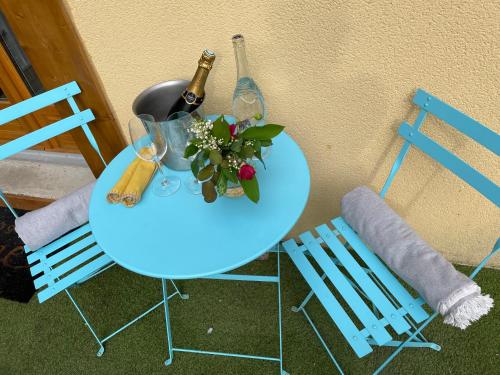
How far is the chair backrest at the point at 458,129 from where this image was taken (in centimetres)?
110

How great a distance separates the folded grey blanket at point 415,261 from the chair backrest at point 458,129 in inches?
10.5

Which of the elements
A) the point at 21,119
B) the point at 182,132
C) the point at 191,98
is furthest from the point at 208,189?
the point at 21,119

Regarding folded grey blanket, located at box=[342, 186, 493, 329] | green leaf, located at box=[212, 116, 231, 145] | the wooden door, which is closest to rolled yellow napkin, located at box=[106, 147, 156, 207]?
green leaf, located at box=[212, 116, 231, 145]

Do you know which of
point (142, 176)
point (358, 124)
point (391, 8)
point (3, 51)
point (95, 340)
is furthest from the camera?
point (3, 51)

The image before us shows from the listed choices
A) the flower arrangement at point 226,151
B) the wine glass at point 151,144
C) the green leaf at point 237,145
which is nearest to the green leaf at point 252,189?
the flower arrangement at point 226,151

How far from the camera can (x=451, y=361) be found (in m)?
1.59

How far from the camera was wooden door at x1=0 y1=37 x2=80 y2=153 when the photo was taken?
6.88 ft

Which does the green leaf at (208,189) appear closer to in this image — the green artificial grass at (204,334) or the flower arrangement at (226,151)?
the flower arrangement at (226,151)

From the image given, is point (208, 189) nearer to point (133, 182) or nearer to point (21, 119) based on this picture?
point (133, 182)

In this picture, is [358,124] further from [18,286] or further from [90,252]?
[18,286]

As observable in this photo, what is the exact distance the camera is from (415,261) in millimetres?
Result: 1208

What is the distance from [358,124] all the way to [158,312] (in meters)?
1.50

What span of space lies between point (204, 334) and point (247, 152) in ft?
4.05

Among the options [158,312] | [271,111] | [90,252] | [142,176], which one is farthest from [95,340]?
[271,111]
